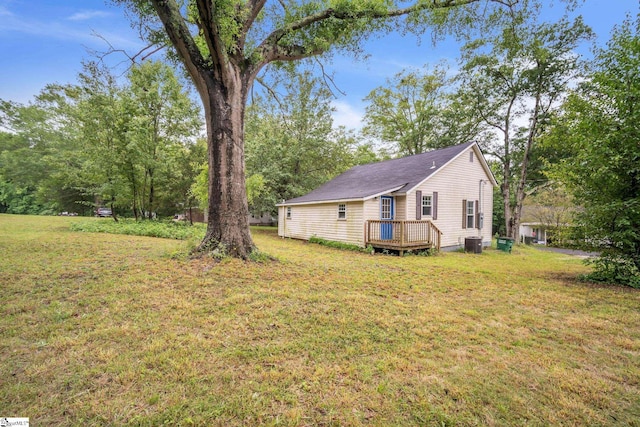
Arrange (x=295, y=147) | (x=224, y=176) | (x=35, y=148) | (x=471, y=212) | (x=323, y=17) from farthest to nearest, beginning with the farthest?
(x=35, y=148), (x=295, y=147), (x=471, y=212), (x=323, y=17), (x=224, y=176)

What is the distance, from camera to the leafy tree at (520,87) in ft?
48.4

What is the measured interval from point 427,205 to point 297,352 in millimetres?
11239

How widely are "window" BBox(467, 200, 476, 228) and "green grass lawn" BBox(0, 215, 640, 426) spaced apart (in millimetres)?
8992

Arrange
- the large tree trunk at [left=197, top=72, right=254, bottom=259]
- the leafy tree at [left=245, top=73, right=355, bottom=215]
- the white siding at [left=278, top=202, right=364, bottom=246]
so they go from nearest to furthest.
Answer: the large tree trunk at [left=197, top=72, right=254, bottom=259] → the white siding at [left=278, top=202, right=364, bottom=246] → the leafy tree at [left=245, top=73, right=355, bottom=215]

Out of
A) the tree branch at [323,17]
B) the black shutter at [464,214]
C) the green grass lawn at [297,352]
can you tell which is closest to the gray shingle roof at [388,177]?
the black shutter at [464,214]

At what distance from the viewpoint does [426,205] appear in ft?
41.3

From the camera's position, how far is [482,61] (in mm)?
16828

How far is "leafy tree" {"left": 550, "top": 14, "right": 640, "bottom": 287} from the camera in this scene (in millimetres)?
5992

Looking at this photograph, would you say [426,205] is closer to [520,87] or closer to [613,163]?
[613,163]

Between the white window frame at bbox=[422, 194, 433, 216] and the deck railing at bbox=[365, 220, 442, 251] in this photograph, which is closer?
the deck railing at bbox=[365, 220, 442, 251]

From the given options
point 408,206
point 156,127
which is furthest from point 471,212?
point 156,127

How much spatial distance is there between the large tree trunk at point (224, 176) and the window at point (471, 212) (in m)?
12.4

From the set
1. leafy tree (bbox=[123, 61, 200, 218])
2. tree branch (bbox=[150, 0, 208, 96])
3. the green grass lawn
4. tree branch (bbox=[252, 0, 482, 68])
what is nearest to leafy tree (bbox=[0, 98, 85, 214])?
leafy tree (bbox=[123, 61, 200, 218])

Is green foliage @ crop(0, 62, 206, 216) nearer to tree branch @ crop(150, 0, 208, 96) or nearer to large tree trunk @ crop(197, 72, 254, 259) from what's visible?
tree branch @ crop(150, 0, 208, 96)
